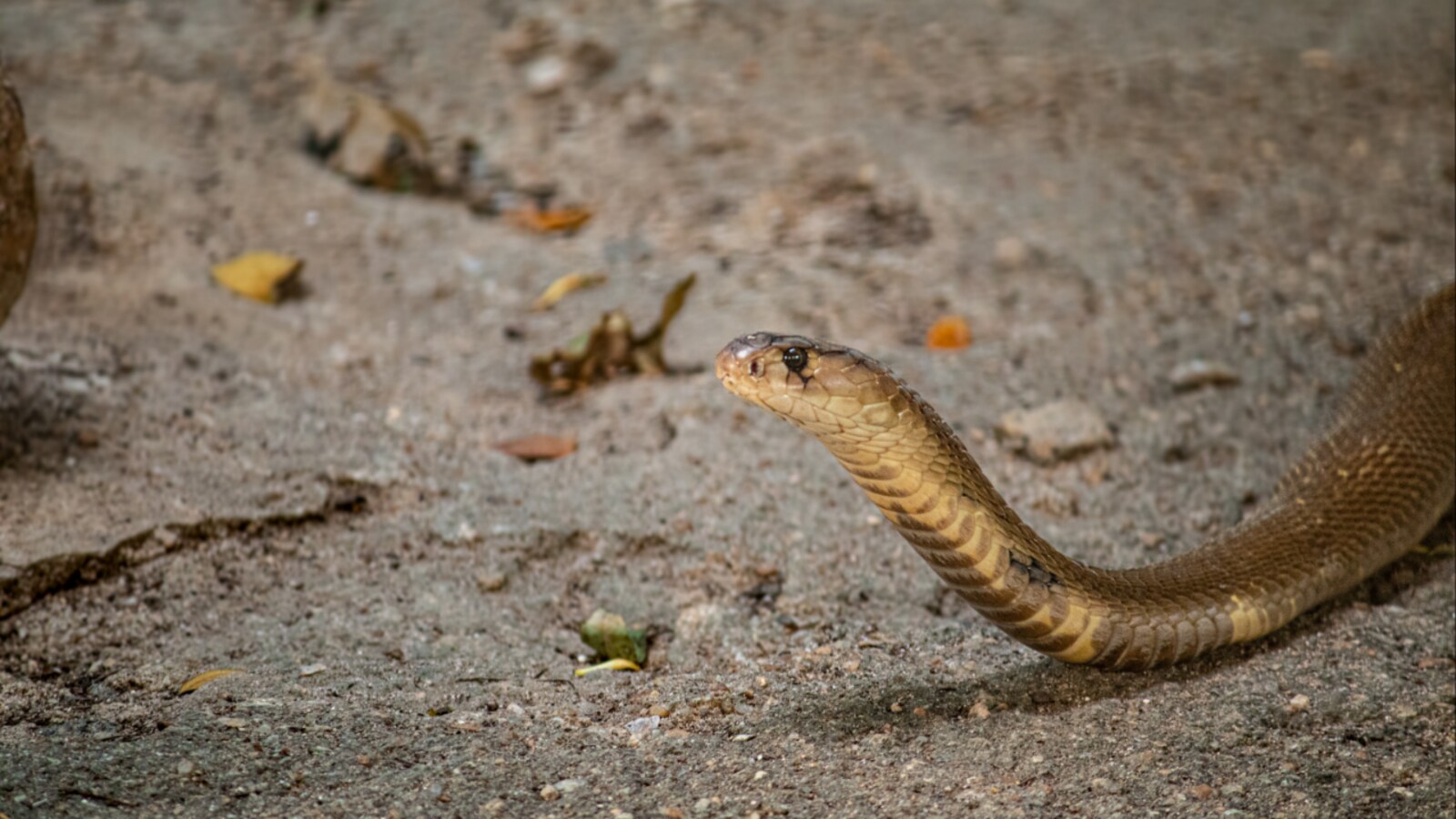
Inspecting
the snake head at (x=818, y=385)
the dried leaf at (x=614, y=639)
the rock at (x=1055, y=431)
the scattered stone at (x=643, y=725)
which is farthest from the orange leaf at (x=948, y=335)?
the scattered stone at (x=643, y=725)

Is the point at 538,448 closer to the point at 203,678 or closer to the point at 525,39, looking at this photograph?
the point at 203,678

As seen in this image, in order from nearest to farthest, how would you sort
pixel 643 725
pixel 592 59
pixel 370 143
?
pixel 643 725 < pixel 370 143 < pixel 592 59

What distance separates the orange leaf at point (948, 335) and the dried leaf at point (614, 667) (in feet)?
5.64

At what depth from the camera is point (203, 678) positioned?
248 cm

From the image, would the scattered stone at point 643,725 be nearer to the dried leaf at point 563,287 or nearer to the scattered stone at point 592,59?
the dried leaf at point 563,287

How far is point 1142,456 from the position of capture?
3.53m

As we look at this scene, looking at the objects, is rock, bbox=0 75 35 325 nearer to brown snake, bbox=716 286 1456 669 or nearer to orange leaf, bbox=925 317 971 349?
brown snake, bbox=716 286 1456 669

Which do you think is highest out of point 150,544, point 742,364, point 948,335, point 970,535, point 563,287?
point 742,364

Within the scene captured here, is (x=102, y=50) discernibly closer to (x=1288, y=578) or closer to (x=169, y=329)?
(x=169, y=329)

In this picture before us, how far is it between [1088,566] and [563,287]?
2.24 metres

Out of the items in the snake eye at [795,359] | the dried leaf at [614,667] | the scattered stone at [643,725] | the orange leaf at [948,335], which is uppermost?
the snake eye at [795,359]

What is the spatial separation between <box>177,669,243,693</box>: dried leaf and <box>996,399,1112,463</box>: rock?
202cm

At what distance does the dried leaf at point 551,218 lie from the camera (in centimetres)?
474

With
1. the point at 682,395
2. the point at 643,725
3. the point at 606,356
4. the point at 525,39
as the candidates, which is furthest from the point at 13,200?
the point at 525,39
